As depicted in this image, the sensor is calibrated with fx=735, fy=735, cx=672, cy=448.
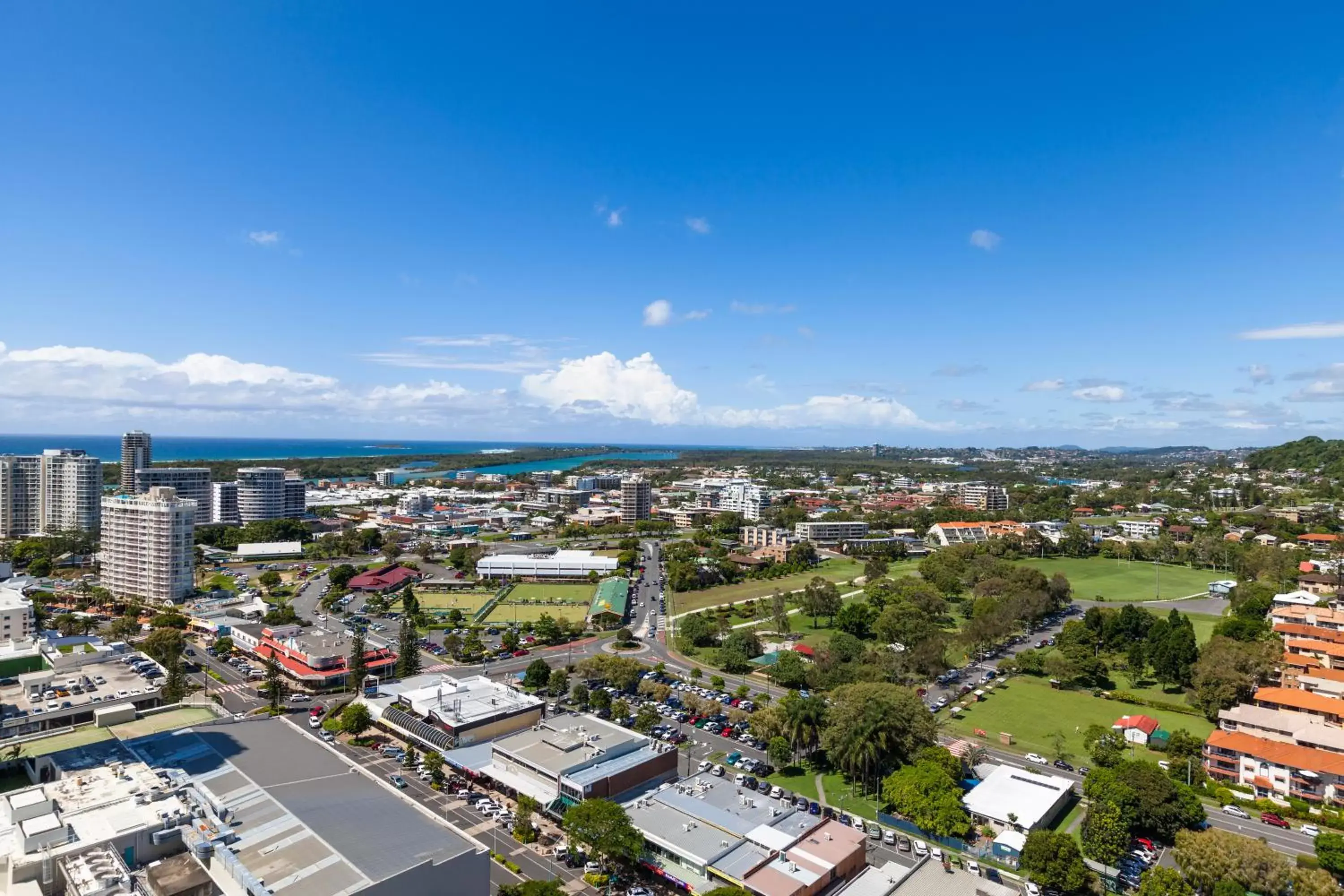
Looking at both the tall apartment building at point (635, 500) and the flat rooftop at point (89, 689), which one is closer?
the flat rooftop at point (89, 689)

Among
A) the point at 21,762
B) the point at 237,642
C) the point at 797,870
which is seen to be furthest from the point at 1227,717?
the point at 237,642

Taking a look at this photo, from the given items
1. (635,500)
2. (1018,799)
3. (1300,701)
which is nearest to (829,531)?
(635,500)

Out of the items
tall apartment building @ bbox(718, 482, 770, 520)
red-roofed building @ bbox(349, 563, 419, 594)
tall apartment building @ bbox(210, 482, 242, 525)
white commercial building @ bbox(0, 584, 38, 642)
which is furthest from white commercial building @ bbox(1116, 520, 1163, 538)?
tall apartment building @ bbox(210, 482, 242, 525)

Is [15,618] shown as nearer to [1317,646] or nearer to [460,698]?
[460,698]

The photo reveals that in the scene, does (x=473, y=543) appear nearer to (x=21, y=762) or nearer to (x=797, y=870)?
(x=21, y=762)

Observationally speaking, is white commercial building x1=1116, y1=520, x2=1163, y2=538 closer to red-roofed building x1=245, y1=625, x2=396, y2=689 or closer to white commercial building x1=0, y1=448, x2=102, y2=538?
red-roofed building x1=245, y1=625, x2=396, y2=689

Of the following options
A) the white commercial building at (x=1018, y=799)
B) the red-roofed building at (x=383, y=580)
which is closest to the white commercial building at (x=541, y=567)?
the red-roofed building at (x=383, y=580)

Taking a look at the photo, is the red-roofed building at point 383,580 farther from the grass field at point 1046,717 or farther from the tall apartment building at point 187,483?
the grass field at point 1046,717
